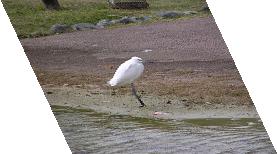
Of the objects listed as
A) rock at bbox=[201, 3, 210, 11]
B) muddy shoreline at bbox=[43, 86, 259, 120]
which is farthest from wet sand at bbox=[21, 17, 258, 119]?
rock at bbox=[201, 3, 210, 11]

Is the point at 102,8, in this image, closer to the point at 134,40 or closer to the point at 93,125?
the point at 134,40

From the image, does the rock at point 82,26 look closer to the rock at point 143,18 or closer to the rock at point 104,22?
the rock at point 104,22

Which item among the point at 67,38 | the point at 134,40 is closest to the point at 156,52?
the point at 134,40

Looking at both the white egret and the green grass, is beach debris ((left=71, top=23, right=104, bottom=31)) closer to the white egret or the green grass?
the green grass

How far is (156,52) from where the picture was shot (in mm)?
5848

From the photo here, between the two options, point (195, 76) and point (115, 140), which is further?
point (195, 76)

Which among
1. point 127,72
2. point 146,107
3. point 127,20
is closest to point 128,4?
point 127,20

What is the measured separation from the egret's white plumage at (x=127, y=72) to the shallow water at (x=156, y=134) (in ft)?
0.77

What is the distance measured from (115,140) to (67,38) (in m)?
0.92

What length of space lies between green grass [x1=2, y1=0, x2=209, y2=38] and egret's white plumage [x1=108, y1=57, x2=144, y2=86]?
45 centimetres

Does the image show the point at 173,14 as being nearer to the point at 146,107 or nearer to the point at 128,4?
the point at 128,4

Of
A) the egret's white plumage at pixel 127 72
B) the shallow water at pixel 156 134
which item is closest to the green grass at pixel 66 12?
the egret's white plumage at pixel 127 72

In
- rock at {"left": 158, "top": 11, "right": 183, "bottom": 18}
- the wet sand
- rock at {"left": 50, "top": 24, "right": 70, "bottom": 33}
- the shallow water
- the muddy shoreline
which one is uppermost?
→ rock at {"left": 158, "top": 11, "right": 183, "bottom": 18}

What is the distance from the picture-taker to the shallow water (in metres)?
5.21
